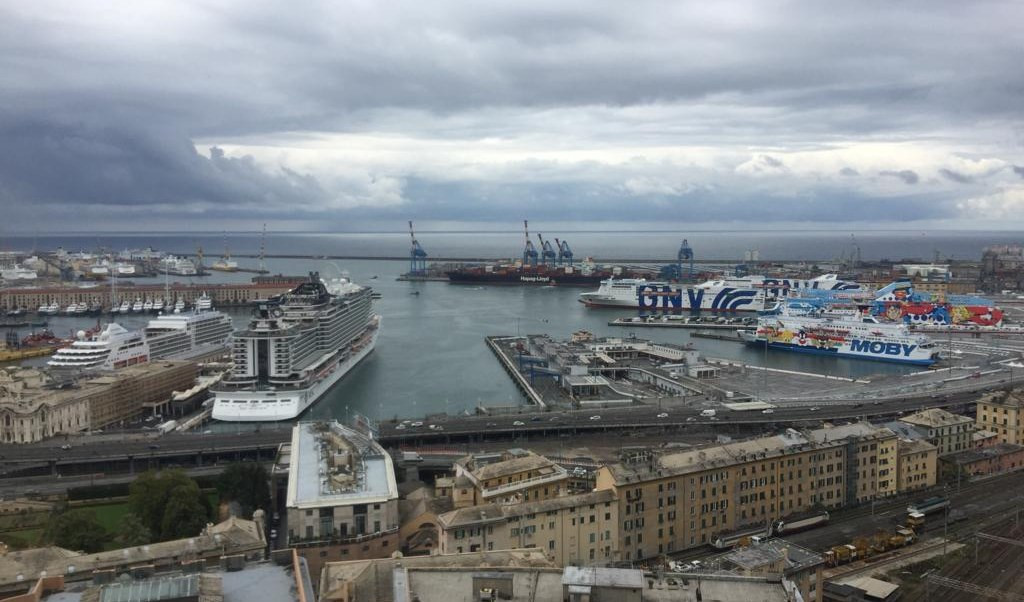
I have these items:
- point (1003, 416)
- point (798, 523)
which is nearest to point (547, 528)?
point (798, 523)

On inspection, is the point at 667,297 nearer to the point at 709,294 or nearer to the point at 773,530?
the point at 709,294

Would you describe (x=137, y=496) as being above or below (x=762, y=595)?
below

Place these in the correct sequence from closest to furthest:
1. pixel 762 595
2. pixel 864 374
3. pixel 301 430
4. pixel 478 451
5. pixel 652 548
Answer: pixel 762 595 → pixel 652 548 → pixel 301 430 → pixel 478 451 → pixel 864 374

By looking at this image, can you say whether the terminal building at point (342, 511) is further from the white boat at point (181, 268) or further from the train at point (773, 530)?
the white boat at point (181, 268)

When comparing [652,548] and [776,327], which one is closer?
[652,548]

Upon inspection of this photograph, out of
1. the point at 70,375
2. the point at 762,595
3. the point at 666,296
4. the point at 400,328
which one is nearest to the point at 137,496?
the point at 762,595

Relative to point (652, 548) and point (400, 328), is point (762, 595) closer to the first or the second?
point (652, 548)

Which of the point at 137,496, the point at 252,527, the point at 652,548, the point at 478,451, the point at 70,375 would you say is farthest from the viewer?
the point at 70,375
